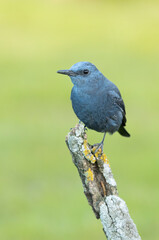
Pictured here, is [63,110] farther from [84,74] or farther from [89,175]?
[89,175]

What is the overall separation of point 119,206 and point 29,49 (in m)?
25.6

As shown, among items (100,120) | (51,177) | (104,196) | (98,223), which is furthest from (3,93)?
(104,196)

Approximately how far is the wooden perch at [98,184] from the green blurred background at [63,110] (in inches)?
273

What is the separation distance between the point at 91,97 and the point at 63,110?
14.5m

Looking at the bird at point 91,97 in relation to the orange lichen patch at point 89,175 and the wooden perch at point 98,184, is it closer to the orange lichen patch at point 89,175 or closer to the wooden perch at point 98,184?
the wooden perch at point 98,184

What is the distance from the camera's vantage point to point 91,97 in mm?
7496

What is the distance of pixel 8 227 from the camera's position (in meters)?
13.2

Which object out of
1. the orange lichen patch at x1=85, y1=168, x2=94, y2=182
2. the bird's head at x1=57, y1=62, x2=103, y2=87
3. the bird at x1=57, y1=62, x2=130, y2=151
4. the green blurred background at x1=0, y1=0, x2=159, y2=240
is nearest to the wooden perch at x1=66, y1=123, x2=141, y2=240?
the orange lichen patch at x1=85, y1=168, x2=94, y2=182

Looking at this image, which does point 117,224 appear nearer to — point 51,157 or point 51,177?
point 51,177

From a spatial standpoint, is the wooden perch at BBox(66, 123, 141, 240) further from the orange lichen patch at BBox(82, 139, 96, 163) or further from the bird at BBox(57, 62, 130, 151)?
the bird at BBox(57, 62, 130, 151)

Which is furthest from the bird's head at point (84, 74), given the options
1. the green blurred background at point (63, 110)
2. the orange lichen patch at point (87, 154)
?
the green blurred background at point (63, 110)

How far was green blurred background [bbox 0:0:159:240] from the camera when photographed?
1409cm

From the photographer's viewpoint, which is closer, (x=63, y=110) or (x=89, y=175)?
(x=89, y=175)

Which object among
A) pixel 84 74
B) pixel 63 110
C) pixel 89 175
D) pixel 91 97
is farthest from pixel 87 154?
pixel 63 110
